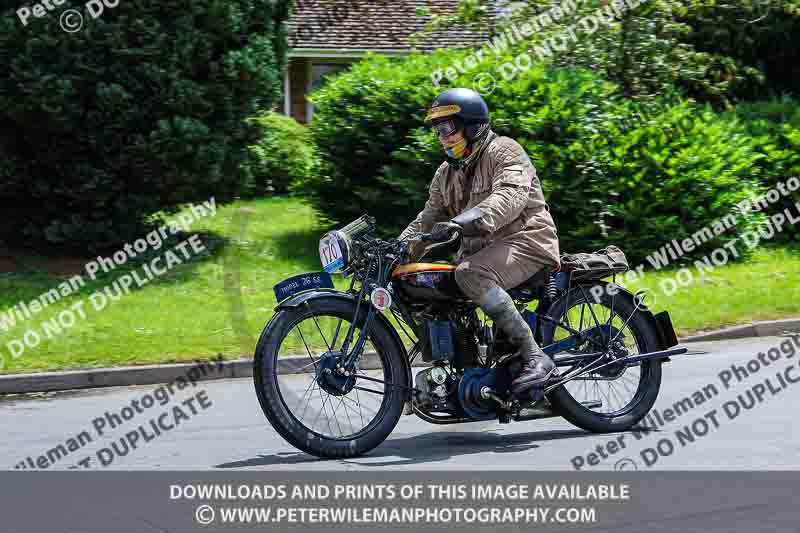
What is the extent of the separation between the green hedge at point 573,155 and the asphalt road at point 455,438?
557 cm

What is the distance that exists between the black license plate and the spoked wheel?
1.39m

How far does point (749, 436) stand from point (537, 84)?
28.6 feet

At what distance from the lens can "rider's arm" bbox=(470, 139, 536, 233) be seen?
6.70m

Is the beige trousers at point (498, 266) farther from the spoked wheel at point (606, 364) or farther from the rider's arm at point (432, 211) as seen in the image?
the rider's arm at point (432, 211)

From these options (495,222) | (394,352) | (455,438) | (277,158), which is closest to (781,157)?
(277,158)

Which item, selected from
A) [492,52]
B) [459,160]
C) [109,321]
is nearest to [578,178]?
[492,52]

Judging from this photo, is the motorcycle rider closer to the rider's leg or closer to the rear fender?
the rider's leg

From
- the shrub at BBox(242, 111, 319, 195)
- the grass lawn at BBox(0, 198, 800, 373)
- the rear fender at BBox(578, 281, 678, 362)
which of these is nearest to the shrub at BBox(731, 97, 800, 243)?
the grass lawn at BBox(0, 198, 800, 373)

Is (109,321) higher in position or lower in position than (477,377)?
lower

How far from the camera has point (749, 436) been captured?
23.2ft

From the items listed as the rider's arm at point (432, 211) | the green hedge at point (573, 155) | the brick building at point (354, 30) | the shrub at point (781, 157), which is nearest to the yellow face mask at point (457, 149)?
the rider's arm at point (432, 211)

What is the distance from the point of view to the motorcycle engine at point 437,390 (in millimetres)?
6719

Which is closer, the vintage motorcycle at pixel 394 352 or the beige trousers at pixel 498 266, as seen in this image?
the vintage motorcycle at pixel 394 352
